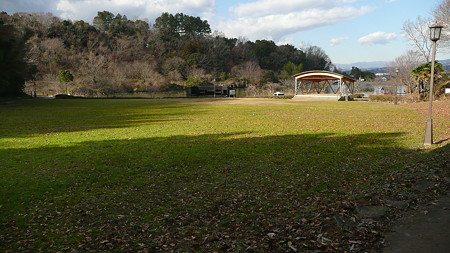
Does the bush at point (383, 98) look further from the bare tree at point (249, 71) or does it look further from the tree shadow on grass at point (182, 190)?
the bare tree at point (249, 71)

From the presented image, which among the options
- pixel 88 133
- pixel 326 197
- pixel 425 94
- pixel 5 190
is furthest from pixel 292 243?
pixel 425 94

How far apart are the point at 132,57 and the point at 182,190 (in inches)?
3418

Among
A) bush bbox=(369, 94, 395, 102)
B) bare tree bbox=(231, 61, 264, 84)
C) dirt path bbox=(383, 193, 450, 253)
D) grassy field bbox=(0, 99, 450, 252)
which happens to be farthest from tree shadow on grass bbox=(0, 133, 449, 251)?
bare tree bbox=(231, 61, 264, 84)

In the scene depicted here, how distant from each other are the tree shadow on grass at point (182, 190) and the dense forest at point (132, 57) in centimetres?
3160

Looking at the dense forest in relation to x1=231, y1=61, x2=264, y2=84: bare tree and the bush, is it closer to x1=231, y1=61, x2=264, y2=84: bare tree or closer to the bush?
x1=231, y1=61, x2=264, y2=84: bare tree

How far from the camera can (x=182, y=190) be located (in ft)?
22.2

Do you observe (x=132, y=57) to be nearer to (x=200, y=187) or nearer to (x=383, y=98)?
(x=383, y=98)

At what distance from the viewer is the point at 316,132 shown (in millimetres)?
14133

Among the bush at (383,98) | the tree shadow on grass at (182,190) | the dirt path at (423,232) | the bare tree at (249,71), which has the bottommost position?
the tree shadow on grass at (182,190)

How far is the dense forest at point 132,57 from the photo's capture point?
59.8 m

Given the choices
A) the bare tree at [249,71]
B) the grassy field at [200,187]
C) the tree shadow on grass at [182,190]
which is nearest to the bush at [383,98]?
the grassy field at [200,187]

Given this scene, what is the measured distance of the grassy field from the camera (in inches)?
172

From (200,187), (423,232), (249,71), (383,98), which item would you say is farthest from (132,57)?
(423,232)

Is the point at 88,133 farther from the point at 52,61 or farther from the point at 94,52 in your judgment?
the point at 94,52
